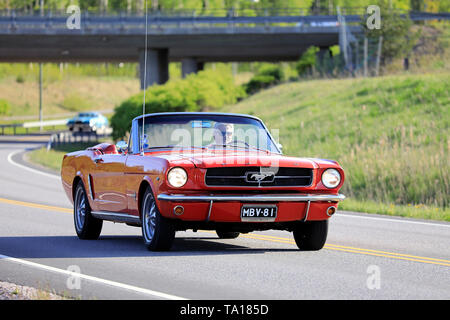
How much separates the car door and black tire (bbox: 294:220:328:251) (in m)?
2.11

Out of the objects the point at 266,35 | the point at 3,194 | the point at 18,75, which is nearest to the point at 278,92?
the point at 266,35

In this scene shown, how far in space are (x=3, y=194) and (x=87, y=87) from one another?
332 ft

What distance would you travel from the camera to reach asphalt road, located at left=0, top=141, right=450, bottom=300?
26.7 feet

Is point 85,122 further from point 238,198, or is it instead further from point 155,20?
point 238,198

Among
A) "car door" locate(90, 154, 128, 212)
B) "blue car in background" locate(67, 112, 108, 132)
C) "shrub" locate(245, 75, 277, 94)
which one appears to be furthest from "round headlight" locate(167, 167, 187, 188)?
"blue car in background" locate(67, 112, 108, 132)

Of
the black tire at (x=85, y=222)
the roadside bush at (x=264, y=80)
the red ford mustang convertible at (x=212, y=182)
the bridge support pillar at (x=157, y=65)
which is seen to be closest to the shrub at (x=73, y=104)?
the bridge support pillar at (x=157, y=65)

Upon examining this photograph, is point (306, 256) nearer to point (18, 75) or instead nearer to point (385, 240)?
point (385, 240)

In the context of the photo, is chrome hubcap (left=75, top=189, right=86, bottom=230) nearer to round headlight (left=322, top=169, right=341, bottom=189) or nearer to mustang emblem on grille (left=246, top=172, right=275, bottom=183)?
mustang emblem on grille (left=246, top=172, right=275, bottom=183)

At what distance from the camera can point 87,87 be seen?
121375 mm

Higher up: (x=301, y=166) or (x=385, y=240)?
(x=301, y=166)

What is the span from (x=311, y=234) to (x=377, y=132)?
62.7ft

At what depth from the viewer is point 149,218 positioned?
10641mm

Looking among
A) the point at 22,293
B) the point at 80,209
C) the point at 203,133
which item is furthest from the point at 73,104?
the point at 22,293
